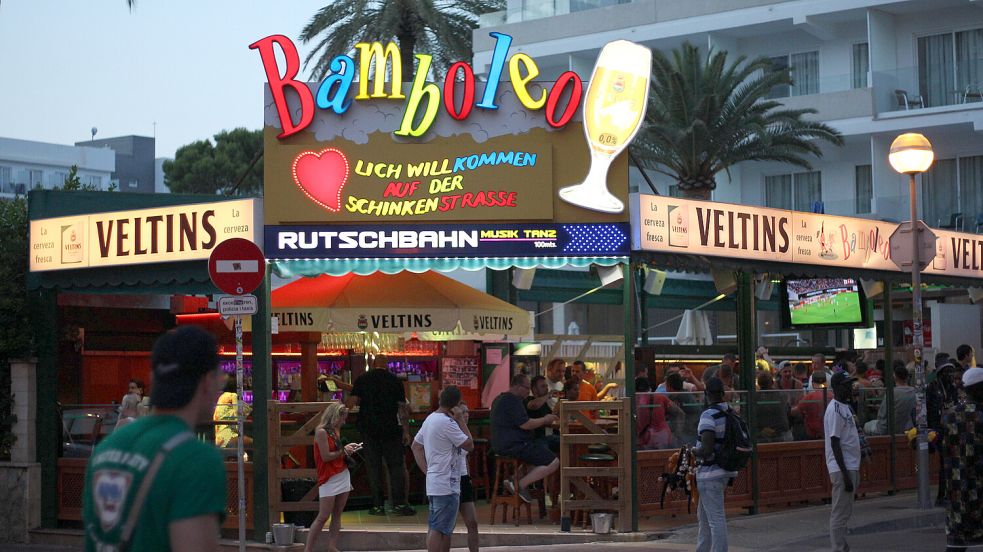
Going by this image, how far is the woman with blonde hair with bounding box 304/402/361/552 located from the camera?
12.7 meters

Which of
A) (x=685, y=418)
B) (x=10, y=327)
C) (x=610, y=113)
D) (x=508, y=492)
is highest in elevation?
(x=610, y=113)

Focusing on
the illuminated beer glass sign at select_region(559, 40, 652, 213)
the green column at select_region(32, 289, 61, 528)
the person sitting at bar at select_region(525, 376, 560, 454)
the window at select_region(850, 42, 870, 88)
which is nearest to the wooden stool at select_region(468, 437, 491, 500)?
the person sitting at bar at select_region(525, 376, 560, 454)

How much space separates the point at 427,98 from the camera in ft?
48.5

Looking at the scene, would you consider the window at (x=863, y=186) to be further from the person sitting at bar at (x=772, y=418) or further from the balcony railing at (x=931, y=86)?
the person sitting at bar at (x=772, y=418)

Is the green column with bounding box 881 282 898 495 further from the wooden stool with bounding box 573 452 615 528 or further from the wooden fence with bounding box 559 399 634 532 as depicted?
the wooden fence with bounding box 559 399 634 532

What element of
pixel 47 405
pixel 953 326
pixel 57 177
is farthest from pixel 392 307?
pixel 57 177

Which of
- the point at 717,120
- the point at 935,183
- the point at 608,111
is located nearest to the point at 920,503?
the point at 608,111

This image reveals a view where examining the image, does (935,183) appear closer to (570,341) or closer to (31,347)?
(570,341)

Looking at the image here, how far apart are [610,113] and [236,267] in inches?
188

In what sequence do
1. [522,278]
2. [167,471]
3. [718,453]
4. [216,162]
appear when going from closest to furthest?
[167,471] → [718,453] → [522,278] → [216,162]

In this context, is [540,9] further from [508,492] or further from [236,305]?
[236,305]

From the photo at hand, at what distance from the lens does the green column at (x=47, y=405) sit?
15922 millimetres

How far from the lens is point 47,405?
52.6 feet

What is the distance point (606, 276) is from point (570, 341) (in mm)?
10746
